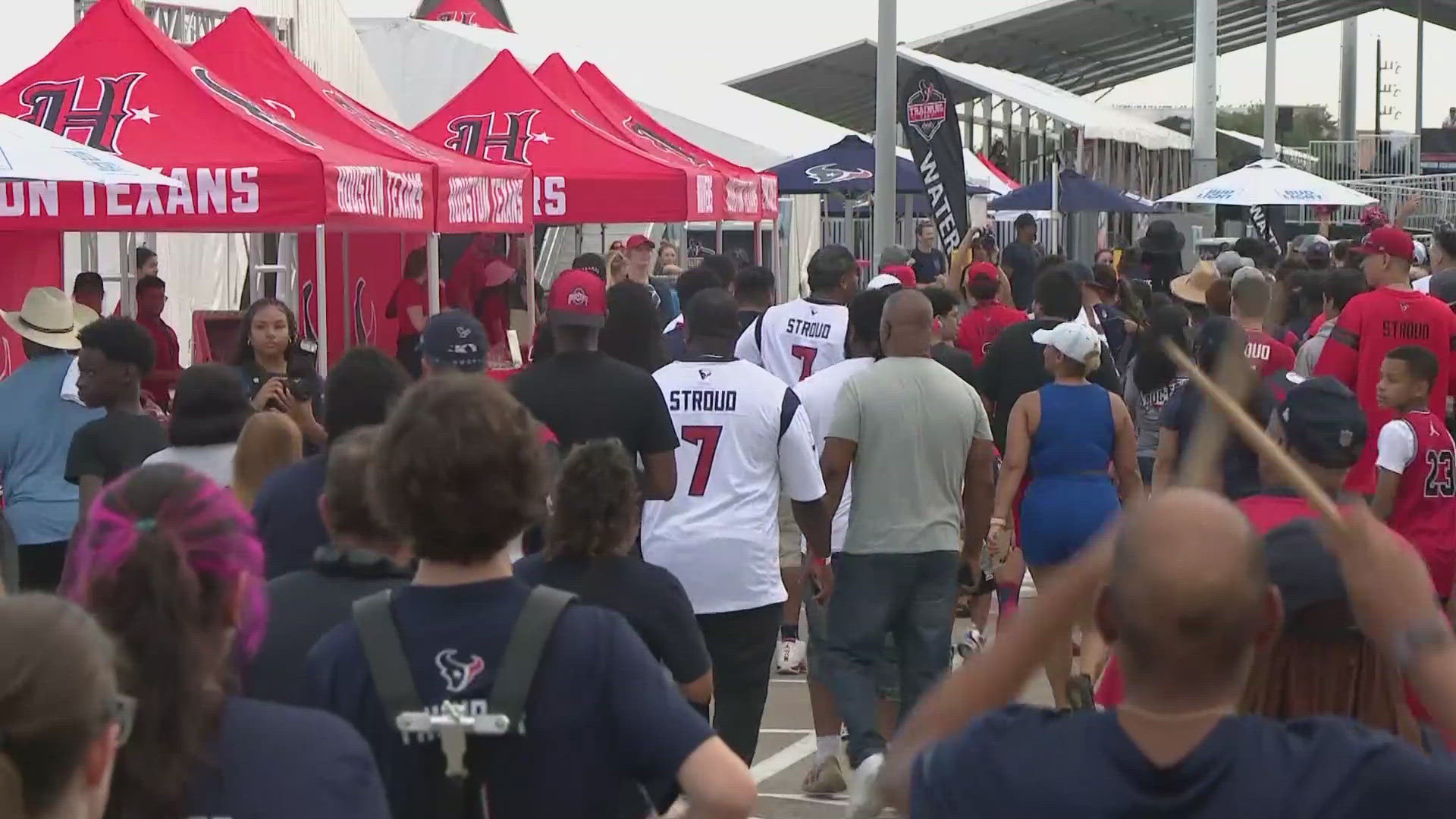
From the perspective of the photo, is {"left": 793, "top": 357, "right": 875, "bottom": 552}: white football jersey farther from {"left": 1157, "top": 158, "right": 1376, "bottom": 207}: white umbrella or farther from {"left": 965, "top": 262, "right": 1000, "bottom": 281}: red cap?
{"left": 1157, "top": 158, "right": 1376, "bottom": 207}: white umbrella

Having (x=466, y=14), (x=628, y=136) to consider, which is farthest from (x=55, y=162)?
(x=466, y=14)

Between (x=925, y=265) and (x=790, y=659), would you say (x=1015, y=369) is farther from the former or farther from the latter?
(x=925, y=265)

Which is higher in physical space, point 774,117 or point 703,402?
point 774,117

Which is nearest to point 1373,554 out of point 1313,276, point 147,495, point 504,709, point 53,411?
point 504,709

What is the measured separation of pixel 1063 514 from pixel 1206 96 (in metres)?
24.3

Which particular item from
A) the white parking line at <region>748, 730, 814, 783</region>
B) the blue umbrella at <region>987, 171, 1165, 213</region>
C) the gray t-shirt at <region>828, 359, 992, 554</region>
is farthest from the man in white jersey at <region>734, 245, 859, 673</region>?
the blue umbrella at <region>987, 171, 1165, 213</region>

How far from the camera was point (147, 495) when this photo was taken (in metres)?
2.85

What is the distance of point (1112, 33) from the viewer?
54.0m

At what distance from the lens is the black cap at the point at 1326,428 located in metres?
4.95

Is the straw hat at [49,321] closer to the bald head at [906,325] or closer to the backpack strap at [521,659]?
the bald head at [906,325]

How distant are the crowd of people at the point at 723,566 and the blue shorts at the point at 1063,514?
2 centimetres

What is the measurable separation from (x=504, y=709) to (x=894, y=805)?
655 millimetres

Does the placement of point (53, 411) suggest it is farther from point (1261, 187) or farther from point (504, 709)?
point (1261, 187)

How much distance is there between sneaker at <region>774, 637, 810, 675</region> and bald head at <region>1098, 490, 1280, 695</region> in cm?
774
